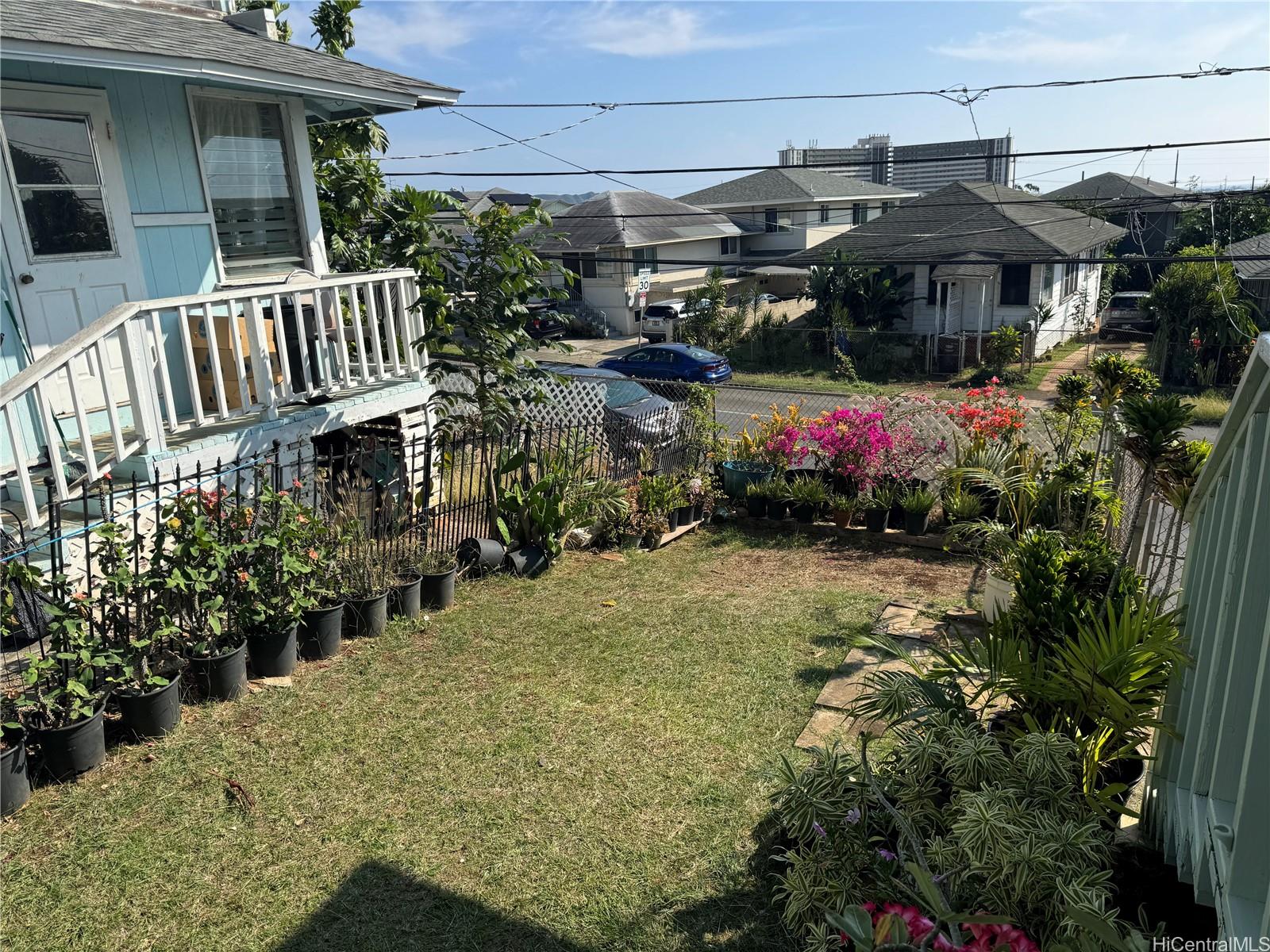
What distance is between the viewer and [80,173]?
6961mm

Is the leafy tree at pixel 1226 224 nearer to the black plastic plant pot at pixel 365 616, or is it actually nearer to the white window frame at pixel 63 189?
the black plastic plant pot at pixel 365 616

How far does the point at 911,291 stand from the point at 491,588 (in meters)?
23.4

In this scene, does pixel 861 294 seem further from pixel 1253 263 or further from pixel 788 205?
pixel 788 205

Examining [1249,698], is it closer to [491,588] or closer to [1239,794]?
[1239,794]

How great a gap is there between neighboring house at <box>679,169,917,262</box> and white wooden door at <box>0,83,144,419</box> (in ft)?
117

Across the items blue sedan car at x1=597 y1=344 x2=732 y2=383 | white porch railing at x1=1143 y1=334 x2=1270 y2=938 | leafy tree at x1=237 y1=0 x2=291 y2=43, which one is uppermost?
leafy tree at x1=237 y1=0 x2=291 y2=43

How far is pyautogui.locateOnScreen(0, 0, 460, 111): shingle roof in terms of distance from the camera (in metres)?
6.18

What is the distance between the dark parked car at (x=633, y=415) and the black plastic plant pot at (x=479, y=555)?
2456mm

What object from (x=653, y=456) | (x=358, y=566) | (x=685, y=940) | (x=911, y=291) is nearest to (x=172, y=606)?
(x=358, y=566)

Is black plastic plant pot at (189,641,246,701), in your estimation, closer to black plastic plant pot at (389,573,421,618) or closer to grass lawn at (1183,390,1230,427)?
black plastic plant pot at (389,573,421,618)

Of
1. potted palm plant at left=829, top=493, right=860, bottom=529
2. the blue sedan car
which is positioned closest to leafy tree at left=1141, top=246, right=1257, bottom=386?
the blue sedan car

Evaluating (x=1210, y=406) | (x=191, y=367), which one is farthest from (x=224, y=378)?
(x=1210, y=406)

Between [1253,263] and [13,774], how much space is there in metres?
30.8
